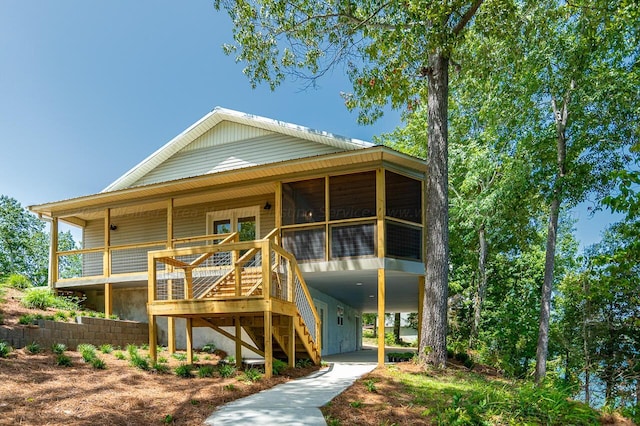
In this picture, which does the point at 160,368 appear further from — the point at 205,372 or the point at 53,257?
the point at 53,257

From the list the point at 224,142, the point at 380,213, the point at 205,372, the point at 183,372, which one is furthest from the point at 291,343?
the point at 224,142

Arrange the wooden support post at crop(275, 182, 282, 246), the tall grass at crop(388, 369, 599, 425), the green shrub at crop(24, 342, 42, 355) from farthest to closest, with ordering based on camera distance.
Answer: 1. the wooden support post at crop(275, 182, 282, 246)
2. the green shrub at crop(24, 342, 42, 355)
3. the tall grass at crop(388, 369, 599, 425)

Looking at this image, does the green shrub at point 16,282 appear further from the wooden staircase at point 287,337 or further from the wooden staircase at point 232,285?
the wooden staircase at point 287,337

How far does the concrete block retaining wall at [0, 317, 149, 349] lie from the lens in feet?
31.5

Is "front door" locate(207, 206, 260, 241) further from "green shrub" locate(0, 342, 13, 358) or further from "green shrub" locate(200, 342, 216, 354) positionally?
"green shrub" locate(0, 342, 13, 358)

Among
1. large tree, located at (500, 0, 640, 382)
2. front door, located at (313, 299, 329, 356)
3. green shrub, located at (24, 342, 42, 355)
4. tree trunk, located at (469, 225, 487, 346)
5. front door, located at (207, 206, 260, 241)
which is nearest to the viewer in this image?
green shrub, located at (24, 342, 42, 355)

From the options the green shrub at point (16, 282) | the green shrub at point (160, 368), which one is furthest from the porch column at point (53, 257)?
the green shrub at point (160, 368)

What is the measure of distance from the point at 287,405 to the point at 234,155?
10960 mm

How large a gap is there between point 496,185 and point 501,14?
25.4 feet

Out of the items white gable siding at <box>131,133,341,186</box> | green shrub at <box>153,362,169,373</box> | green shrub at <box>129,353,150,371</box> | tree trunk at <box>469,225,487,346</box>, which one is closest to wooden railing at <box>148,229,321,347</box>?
green shrub at <box>129,353,150,371</box>

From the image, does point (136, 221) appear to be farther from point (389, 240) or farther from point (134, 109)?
point (134, 109)

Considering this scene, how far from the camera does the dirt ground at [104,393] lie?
5895 mm

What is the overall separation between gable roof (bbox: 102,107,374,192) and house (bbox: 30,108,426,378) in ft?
0.14

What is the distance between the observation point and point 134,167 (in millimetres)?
17062
